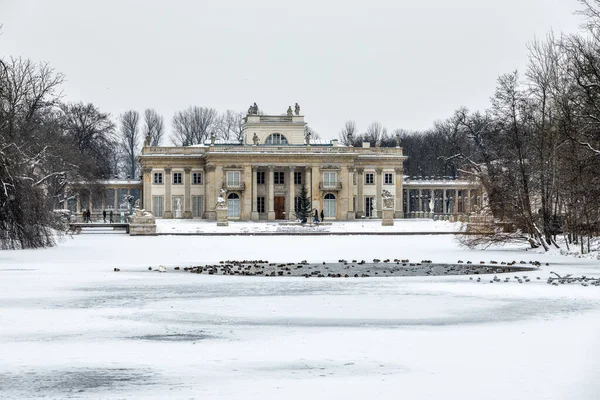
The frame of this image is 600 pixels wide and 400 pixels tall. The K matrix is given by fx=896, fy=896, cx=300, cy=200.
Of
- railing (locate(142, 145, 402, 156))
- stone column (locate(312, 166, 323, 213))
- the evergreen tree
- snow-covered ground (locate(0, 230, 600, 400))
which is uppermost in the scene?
railing (locate(142, 145, 402, 156))

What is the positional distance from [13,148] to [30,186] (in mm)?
1772

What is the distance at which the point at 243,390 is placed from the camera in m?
8.84

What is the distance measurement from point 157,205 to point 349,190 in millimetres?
17661

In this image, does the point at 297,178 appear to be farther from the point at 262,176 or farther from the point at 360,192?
the point at 360,192

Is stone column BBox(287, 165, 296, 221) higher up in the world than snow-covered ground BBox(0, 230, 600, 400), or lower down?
higher up

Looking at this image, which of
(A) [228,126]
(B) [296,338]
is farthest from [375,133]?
(B) [296,338]

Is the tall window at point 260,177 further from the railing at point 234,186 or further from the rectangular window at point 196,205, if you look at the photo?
the rectangular window at point 196,205

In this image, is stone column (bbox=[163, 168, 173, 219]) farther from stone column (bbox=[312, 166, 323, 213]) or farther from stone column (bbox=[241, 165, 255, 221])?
stone column (bbox=[312, 166, 323, 213])

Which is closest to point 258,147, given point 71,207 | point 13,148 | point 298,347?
point 71,207

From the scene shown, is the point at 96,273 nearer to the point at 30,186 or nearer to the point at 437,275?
the point at 437,275

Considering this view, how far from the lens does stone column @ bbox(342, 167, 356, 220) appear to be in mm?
81500

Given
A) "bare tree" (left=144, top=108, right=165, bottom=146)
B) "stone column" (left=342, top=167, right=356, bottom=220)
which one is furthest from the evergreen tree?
"bare tree" (left=144, top=108, right=165, bottom=146)

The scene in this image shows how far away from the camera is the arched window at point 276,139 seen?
3317 inches

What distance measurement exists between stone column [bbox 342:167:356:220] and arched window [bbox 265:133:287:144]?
22.9 ft
